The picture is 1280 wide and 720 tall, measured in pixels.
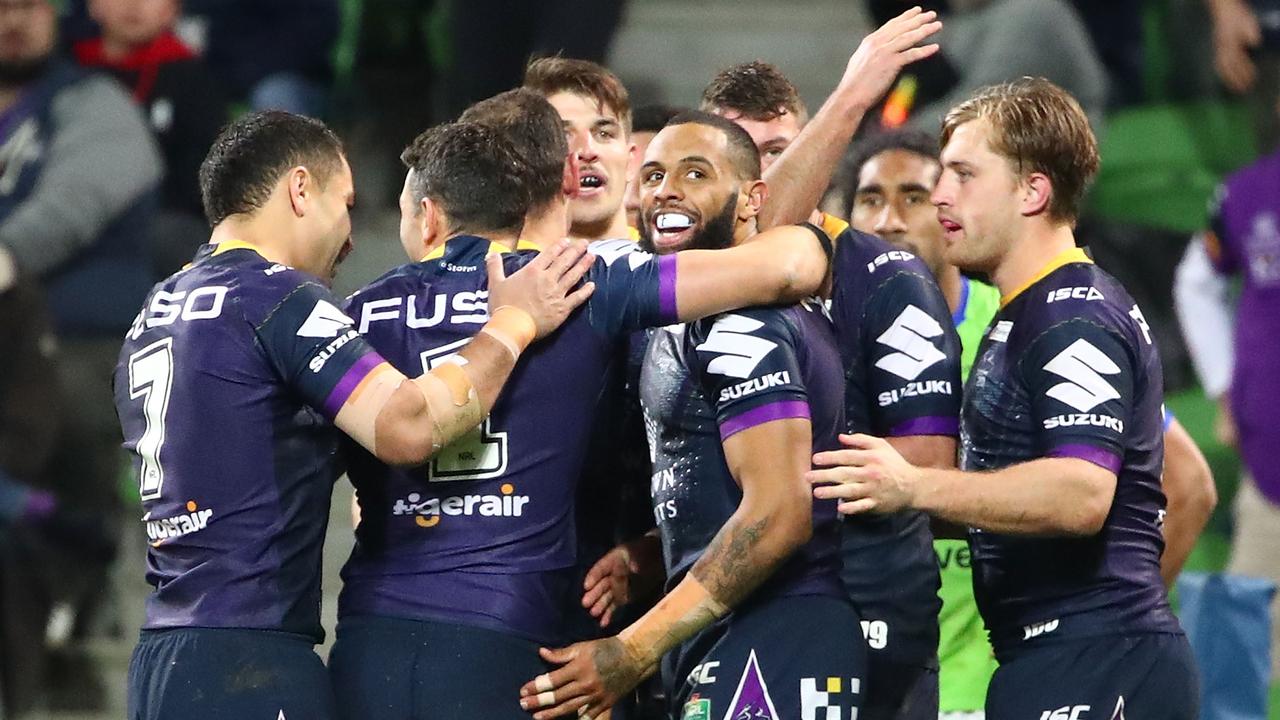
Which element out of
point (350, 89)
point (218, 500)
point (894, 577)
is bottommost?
point (894, 577)

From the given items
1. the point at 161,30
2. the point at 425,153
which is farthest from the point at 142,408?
the point at 161,30

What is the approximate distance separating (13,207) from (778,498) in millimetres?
5930

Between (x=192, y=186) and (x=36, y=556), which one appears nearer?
(x=36, y=556)

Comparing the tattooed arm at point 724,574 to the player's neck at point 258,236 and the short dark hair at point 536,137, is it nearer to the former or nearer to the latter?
the short dark hair at point 536,137

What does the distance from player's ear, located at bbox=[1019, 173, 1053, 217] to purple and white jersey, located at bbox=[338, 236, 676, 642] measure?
0.91 metres

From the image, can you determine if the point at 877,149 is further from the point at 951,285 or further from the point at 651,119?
the point at 651,119

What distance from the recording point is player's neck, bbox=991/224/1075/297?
16.1 feet

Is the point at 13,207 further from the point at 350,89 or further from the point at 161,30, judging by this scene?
the point at 350,89

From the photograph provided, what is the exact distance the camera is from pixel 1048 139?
4.91 metres

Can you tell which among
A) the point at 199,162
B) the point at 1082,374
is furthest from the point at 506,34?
the point at 1082,374

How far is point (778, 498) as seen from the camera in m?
4.50

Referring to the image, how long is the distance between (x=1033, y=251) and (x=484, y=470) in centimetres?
144

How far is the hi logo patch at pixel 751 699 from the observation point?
4.57 metres

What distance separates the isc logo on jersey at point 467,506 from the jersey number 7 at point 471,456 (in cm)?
5
